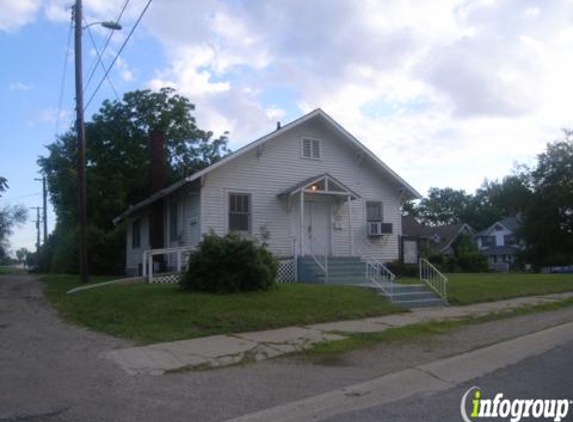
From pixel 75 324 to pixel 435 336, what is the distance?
713 centimetres

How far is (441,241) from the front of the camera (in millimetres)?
66000

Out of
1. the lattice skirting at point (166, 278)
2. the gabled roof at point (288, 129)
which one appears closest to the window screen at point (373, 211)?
the gabled roof at point (288, 129)

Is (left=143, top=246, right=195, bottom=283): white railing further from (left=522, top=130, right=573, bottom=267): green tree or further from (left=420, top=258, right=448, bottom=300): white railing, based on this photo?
(left=522, top=130, right=573, bottom=267): green tree

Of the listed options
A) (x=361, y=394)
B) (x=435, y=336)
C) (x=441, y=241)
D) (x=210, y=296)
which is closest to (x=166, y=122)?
(x=210, y=296)

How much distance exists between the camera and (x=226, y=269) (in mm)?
13508

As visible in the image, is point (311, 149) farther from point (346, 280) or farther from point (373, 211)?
point (346, 280)

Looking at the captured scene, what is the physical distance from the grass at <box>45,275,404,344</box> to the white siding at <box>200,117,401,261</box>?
17.7 feet

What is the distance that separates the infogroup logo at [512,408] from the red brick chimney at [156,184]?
680 inches

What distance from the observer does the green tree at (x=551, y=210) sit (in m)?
50.6

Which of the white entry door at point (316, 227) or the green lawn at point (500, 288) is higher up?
the white entry door at point (316, 227)

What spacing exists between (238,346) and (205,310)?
2324mm

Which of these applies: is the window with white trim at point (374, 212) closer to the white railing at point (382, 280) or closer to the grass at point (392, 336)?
the white railing at point (382, 280)

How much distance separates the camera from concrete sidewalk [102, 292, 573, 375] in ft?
26.9

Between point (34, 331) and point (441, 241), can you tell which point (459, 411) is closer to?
point (34, 331)
